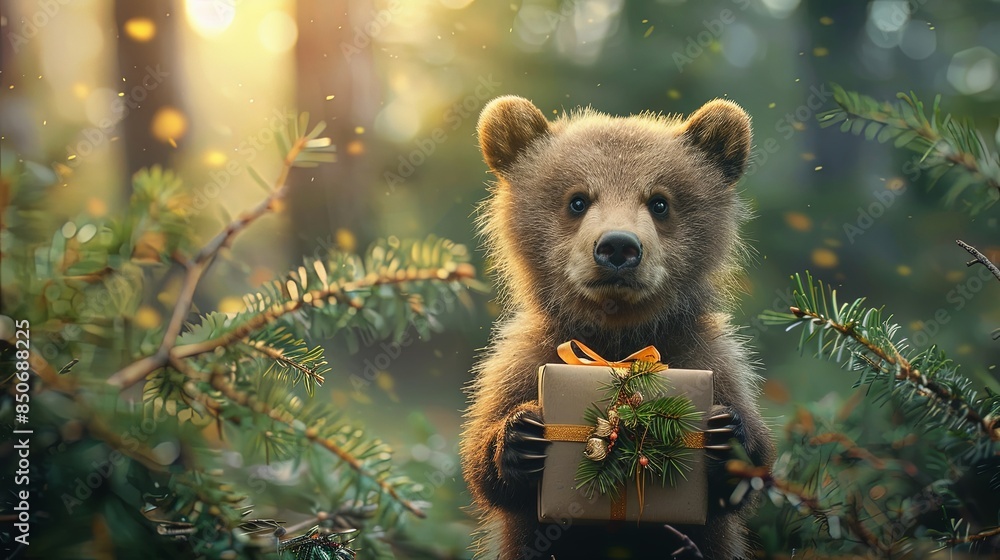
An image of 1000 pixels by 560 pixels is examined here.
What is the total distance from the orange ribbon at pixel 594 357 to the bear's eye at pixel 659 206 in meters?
0.29

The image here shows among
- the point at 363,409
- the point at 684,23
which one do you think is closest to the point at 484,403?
the point at 363,409

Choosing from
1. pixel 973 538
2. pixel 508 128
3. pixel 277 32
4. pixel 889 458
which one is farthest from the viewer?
pixel 277 32

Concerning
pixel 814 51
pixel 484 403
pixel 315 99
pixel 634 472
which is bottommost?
pixel 484 403

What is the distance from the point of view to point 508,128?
172cm

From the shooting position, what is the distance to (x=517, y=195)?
5.64 feet

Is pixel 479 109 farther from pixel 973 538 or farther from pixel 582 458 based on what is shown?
pixel 973 538

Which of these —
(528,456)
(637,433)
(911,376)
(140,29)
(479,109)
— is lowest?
(528,456)

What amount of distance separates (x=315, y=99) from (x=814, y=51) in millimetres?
1210

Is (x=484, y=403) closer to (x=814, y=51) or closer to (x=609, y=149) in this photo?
(x=609, y=149)

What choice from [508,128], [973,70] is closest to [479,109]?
[508,128]

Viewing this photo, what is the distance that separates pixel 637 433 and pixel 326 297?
1.73 ft

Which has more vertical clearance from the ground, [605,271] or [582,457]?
[605,271]

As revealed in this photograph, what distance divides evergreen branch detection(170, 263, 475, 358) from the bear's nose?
31cm

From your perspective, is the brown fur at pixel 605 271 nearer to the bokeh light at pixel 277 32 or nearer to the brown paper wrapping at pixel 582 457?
the brown paper wrapping at pixel 582 457
